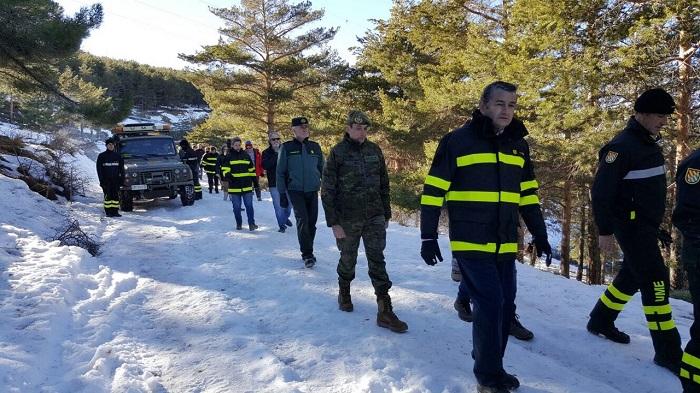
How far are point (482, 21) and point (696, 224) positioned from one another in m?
15.7

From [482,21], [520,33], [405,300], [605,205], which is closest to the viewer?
[605,205]

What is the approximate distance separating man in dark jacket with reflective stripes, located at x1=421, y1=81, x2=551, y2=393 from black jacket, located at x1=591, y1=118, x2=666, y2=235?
1082mm

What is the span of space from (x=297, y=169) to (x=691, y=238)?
5.01m

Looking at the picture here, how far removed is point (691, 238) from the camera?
3123 millimetres

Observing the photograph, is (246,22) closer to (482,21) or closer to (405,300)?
(482,21)

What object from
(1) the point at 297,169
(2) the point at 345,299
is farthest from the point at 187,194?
(2) the point at 345,299

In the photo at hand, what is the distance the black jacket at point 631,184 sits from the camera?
3.82 metres

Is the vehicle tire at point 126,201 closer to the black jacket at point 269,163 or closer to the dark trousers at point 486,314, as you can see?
the black jacket at point 269,163

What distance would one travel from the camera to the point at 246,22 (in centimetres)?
2291

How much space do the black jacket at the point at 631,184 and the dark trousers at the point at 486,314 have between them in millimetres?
1292

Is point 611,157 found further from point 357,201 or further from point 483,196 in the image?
point 357,201

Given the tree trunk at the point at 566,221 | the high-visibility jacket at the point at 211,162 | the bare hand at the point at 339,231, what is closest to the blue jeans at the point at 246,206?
the bare hand at the point at 339,231

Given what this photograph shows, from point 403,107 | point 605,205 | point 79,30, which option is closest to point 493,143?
point 605,205

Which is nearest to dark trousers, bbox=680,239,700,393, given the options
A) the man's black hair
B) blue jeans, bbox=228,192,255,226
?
the man's black hair
